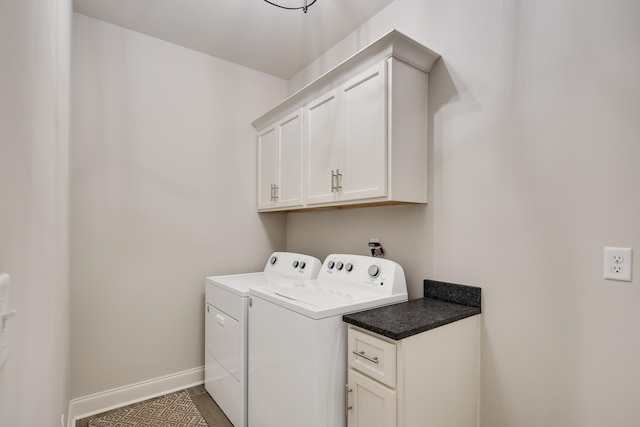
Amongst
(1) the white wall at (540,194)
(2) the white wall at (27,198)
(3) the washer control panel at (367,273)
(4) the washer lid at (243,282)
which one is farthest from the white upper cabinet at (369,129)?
(2) the white wall at (27,198)

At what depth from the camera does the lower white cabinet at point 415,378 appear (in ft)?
4.30

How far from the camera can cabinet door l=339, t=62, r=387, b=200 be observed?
1.78 meters

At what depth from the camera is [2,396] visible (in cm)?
53

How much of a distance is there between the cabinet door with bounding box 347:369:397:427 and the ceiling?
7.42 ft

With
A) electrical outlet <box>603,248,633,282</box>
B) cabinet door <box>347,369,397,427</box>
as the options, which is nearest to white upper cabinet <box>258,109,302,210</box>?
cabinet door <box>347,369,397,427</box>

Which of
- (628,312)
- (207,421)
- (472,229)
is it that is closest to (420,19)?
(472,229)

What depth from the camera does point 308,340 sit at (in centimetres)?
149

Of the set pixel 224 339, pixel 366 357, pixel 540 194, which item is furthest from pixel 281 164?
pixel 540 194

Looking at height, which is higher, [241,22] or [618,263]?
[241,22]

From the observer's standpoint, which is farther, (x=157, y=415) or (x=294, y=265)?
(x=294, y=265)

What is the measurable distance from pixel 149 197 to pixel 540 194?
2.52 meters

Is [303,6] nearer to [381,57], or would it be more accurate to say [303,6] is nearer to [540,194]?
[381,57]

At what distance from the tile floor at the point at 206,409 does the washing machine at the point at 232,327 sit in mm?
36

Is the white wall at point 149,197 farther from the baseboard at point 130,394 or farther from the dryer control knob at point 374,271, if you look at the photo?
the dryer control knob at point 374,271
